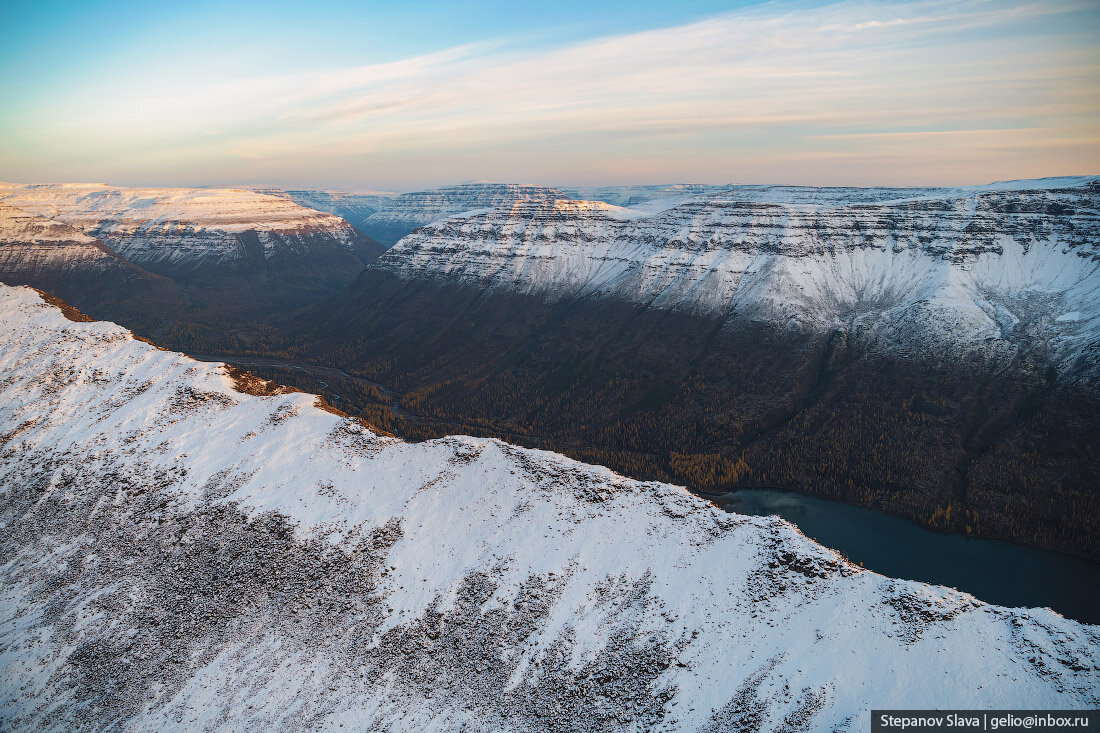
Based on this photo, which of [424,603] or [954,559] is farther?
[954,559]

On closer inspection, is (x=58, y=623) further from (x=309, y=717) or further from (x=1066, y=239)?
(x=1066, y=239)

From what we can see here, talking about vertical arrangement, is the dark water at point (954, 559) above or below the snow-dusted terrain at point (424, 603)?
below

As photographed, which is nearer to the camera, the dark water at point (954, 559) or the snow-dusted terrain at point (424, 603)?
the snow-dusted terrain at point (424, 603)

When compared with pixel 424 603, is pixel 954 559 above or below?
below

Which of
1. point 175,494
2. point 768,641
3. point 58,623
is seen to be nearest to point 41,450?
point 175,494

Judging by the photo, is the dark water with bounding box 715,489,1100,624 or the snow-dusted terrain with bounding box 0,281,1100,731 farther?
the dark water with bounding box 715,489,1100,624

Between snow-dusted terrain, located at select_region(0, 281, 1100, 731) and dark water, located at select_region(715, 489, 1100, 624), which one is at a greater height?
snow-dusted terrain, located at select_region(0, 281, 1100, 731)
